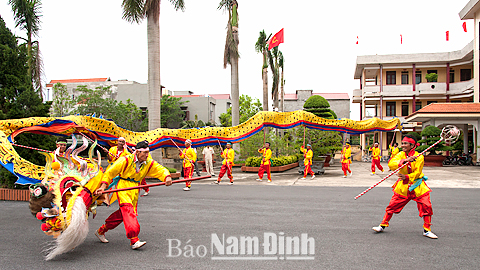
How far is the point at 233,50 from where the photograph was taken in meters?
18.7

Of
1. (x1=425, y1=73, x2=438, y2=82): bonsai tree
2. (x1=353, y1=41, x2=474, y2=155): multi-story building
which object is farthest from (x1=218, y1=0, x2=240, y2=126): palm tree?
(x1=425, y1=73, x2=438, y2=82): bonsai tree

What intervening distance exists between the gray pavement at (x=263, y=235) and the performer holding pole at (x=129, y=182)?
0.99ft

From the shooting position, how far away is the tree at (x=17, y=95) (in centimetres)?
1006

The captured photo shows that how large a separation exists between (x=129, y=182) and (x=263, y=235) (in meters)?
2.32

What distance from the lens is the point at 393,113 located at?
1395 inches

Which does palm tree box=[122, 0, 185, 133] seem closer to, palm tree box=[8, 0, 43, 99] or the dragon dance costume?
palm tree box=[8, 0, 43, 99]

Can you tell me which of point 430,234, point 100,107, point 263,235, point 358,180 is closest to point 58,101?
point 100,107

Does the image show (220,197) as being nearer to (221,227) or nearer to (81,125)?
(221,227)

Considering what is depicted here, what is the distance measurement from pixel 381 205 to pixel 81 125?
864 centimetres

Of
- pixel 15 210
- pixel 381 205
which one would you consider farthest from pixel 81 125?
pixel 381 205

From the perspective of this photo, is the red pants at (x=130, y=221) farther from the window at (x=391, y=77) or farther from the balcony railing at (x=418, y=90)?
the window at (x=391, y=77)

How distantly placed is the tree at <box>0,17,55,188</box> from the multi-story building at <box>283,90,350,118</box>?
133 feet

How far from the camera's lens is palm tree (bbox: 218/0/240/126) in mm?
18625

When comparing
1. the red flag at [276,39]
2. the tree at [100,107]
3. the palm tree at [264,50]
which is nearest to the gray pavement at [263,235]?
the palm tree at [264,50]
